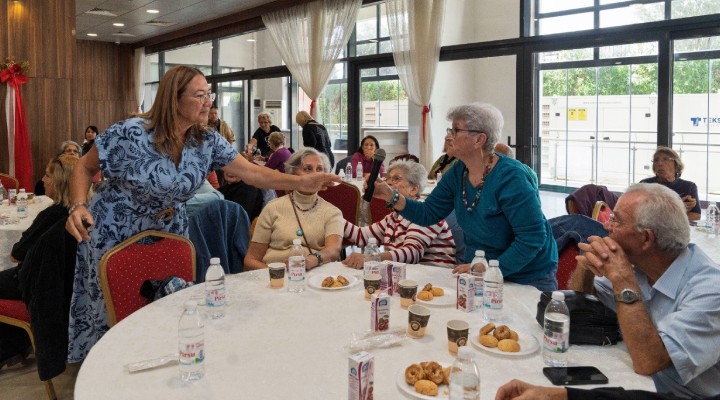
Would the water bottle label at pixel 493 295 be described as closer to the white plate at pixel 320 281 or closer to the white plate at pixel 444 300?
the white plate at pixel 444 300

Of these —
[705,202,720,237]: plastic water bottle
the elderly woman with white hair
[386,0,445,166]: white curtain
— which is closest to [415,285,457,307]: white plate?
the elderly woman with white hair

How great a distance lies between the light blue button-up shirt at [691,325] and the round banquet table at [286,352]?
0.35ft

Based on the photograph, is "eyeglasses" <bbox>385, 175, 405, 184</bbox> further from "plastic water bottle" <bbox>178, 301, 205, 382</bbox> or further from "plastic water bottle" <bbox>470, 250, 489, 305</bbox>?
"plastic water bottle" <bbox>178, 301, 205, 382</bbox>

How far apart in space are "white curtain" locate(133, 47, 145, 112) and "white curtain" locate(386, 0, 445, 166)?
8.99 metres

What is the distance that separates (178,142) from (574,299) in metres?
1.75

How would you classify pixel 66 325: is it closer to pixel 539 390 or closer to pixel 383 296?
pixel 383 296

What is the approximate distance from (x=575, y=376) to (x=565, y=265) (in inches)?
51.7

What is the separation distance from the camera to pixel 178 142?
260 centimetres

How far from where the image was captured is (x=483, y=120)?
2641mm

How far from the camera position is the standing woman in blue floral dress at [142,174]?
99.3 inches

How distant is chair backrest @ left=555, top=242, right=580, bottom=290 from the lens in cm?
272

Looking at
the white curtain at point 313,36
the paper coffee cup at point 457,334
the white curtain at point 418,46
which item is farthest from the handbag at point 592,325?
the white curtain at point 313,36

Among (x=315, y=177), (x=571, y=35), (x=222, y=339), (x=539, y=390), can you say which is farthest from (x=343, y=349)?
(x=571, y=35)

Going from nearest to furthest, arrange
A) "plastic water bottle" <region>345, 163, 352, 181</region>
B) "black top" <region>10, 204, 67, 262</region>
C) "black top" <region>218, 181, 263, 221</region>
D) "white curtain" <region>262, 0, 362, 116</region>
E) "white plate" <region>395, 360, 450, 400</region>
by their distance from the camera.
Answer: "white plate" <region>395, 360, 450, 400</region>, "black top" <region>10, 204, 67, 262</region>, "black top" <region>218, 181, 263, 221</region>, "plastic water bottle" <region>345, 163, 352, 181</region>, "white curtain" <region>262, 0, 362, 116</region>
